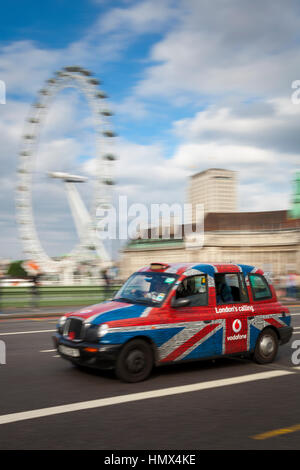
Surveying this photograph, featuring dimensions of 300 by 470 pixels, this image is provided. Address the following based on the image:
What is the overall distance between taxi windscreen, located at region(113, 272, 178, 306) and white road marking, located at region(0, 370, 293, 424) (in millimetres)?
1319

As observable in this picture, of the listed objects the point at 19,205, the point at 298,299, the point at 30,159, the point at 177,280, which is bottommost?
the point at 298,299

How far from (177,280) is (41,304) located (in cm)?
1617

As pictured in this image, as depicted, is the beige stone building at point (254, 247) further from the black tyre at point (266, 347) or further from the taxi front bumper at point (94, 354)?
the taxi front bumper at point (94, 354)

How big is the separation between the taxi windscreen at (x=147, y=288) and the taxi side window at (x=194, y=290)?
0.59 ft

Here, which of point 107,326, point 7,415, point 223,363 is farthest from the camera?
point 223,363

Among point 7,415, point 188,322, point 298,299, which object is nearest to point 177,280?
point 188,322

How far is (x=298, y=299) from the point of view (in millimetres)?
32688

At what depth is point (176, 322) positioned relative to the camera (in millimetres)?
7672

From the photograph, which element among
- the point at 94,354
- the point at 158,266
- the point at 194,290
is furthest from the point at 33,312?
the point at 94,354

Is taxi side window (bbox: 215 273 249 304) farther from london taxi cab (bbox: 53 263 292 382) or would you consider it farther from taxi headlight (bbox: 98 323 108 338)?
taxi headlight (bbox: 98 323 108 338)

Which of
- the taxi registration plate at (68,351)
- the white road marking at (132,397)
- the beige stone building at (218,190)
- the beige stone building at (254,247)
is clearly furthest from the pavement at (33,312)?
the beige stone building at (218,190)

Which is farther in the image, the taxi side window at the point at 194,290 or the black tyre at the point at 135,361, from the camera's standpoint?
the taxi side window at the point at 194,290

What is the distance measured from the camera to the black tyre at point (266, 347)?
887 cm
